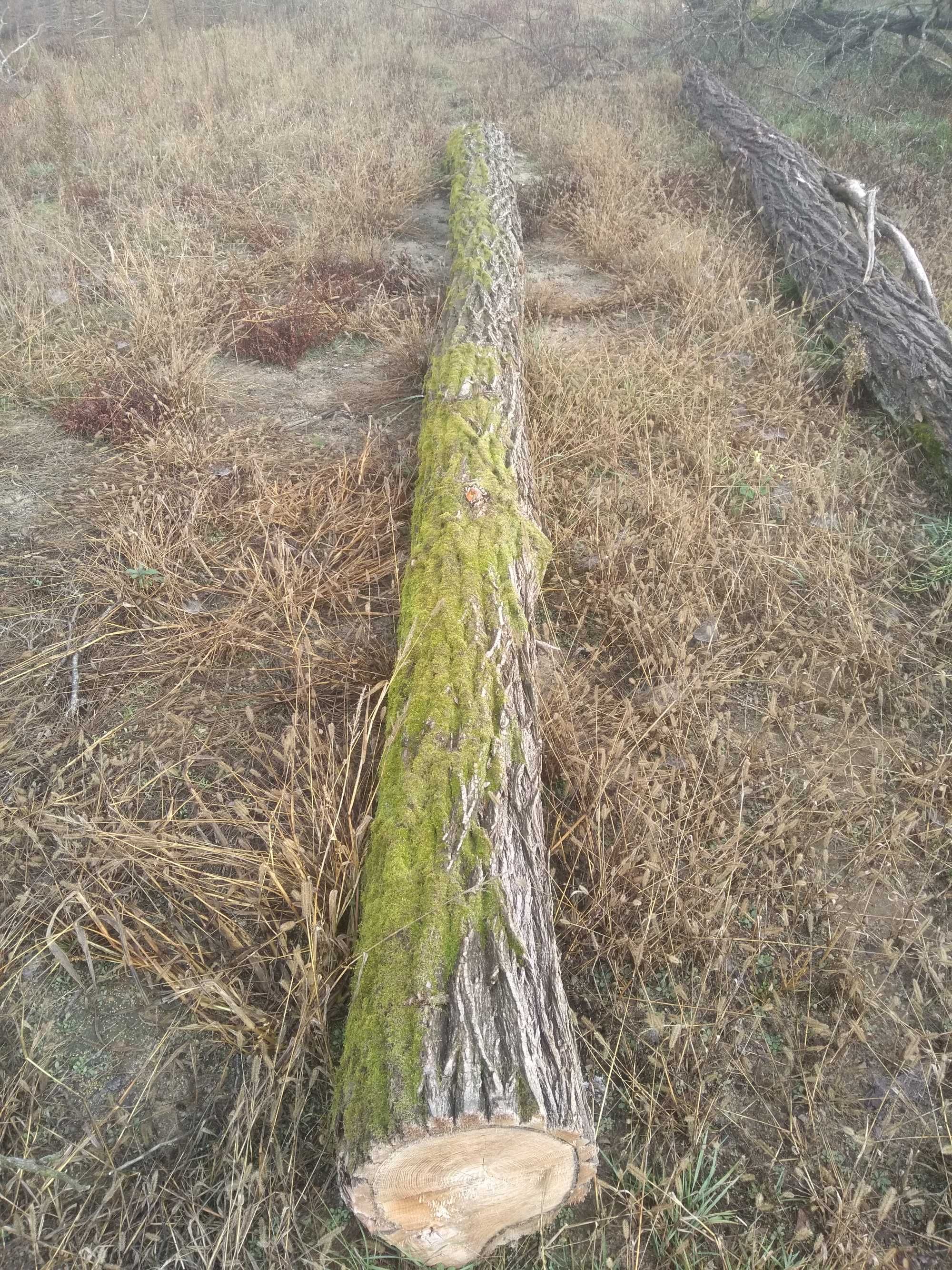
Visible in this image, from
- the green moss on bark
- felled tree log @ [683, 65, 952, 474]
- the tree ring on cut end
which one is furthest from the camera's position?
felled tree log @ [683, 65, 952, 474]

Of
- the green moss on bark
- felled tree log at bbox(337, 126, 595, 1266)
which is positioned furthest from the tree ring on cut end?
the green moss on bark

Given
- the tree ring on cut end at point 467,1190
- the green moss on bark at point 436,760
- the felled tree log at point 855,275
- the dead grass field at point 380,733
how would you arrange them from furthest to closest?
the felled tree log at point 855,275
the dead grass field at point 380,733
the green moss on bark at point 436,760
the tree ring on cut end at point 467,1190

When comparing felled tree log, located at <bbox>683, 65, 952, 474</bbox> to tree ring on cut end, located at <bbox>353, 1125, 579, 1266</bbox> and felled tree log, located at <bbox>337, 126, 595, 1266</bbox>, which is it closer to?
felled tree log, located at <bbox>337, 126, 595, 1266</bbox>

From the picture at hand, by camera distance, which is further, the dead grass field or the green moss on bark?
the dead grass field

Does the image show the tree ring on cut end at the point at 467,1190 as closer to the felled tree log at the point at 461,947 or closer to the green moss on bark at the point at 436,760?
the felled tree log at the point at 461,947

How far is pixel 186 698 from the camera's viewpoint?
3.09 meters

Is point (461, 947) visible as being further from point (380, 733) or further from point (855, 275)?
point (855, 275)

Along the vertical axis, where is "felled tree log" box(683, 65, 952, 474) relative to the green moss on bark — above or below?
above

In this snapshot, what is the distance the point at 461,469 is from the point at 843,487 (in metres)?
2.31

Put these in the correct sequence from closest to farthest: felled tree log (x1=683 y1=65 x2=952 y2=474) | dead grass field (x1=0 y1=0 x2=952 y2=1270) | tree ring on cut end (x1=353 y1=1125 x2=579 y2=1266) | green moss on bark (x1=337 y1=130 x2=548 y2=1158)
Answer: tree ring on cut end (x1=353 y1=1125 x2=579 y2=1266)
green moss on bark (x1=337 y1=130 x2=548 y2=1158)
dead grass field (x1=0 y1=0 x2=952 y2=1270)
felled tree log (x1=683 y1=65 x2=952 y2=474)

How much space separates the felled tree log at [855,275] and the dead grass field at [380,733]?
0.21m

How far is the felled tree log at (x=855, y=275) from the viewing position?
457 cm

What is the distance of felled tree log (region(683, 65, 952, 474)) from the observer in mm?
4570

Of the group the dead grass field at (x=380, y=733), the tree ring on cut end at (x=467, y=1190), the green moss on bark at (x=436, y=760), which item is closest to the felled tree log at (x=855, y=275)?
the dead grass field at (x=380, y=733)
